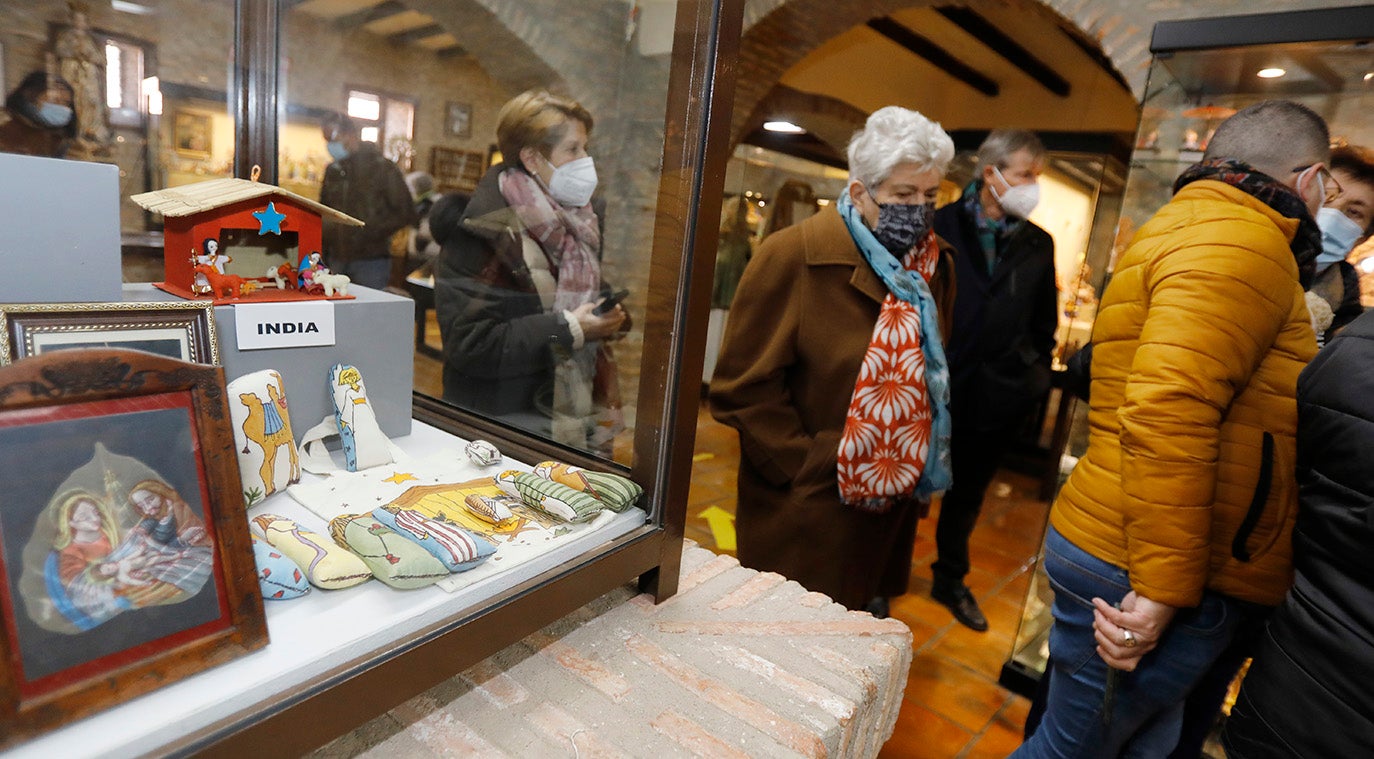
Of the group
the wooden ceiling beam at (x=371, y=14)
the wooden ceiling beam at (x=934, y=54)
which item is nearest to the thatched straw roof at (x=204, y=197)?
the wooden ceiling beam at (x=371, y=14)

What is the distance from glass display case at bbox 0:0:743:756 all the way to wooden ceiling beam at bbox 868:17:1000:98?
4356 millimetres

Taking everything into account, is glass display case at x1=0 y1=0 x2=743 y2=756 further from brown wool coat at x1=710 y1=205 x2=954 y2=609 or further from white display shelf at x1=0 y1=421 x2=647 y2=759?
brown wool coat at x1=710 y1=205 x2=954 y2=609

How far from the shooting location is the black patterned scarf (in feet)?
4.26

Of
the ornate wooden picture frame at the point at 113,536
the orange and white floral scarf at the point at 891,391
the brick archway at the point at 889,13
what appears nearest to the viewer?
the ornate wooden picture frame at the point at 113,536

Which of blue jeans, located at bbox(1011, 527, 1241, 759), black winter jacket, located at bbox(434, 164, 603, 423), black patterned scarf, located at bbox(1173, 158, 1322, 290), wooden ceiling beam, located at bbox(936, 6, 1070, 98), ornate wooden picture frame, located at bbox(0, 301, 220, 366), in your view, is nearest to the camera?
ornate wooden picture frame, located at bbox(0, 301, 220, 366)

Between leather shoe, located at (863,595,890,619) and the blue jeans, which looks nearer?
the blue jeans

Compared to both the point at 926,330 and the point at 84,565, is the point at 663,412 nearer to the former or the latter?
the point at 84,565

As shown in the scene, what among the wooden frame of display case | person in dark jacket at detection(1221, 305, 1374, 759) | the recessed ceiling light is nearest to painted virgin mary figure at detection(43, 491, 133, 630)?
the wooden frame of display case

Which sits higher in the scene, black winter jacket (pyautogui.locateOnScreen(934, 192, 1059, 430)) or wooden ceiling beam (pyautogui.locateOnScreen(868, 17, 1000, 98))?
wooden ceiling beam (pyautogui.locateOnScreen(868, 17, 1000, 98))

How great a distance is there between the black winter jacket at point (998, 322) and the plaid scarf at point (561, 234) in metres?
1.55

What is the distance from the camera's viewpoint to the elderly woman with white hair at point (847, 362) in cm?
194

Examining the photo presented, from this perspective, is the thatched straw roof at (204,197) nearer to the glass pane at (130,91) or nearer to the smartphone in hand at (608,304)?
the glass pane at (130,91)

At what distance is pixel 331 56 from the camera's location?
2.00m

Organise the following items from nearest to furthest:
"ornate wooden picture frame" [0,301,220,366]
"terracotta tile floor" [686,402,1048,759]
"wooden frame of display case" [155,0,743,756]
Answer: "ornate wooden picture frame" [0,301,220,366] → "wooden frame of display case" [155,0,743,756] → "terracotta tile floor" [686,402,1048,759]
